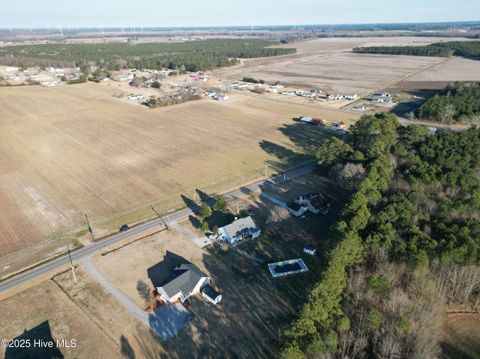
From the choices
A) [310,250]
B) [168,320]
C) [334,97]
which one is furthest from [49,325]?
[334,97]

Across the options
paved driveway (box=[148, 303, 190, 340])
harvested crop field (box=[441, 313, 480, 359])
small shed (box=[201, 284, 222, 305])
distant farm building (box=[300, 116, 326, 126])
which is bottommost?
paved driveway (box=[148, 303, 190, 340])

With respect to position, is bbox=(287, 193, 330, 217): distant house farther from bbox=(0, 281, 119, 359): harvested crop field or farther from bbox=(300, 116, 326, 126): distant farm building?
bbox=(300, 116, 326, 126): distant farm building

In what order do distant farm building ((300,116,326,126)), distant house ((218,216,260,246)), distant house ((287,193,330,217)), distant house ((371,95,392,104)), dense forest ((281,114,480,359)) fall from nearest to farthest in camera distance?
1. dense forest ((281,114,480,359))
2. distant house ((218,216,260,246))
3. distant house ((287,193,330,217))
4. distant farm building ((300,116,326,126))
5. distant house ((371,95,392,104))

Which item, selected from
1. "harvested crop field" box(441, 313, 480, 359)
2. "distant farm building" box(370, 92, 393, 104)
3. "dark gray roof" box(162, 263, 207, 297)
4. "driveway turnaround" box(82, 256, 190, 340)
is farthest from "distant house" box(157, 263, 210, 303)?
"distant farm building" box(370, 92, 393, 104)

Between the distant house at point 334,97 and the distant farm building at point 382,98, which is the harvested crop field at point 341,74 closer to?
the distant farm building at point 382,98

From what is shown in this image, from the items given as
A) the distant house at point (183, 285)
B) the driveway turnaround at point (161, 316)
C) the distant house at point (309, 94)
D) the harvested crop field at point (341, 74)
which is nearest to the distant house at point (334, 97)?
the distant house at point (309, 94)

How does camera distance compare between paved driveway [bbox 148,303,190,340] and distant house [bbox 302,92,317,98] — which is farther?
distant house [bbox 302,92,317,98]
